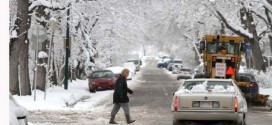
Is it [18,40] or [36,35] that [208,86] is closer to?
[36,35]

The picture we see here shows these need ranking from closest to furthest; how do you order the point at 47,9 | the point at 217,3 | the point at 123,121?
the point at 123,121 < the point at 47,9 < the point at 217,3

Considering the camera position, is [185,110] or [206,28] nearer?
[185,110]

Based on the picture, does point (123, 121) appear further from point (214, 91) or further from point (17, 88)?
point (17, 88)

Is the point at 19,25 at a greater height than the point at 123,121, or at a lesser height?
greater

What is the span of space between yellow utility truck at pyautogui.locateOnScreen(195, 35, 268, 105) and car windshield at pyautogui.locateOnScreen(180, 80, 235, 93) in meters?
11.3

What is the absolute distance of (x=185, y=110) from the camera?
13.6 m

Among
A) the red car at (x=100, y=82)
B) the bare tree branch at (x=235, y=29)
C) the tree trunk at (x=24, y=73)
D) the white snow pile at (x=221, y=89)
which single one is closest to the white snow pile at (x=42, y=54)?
the tree trunk at (x=24, y=73)

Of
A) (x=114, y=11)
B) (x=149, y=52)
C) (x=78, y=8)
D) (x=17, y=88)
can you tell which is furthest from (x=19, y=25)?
(x=149, y=52)

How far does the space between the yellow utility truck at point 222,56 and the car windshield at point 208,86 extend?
11.3m

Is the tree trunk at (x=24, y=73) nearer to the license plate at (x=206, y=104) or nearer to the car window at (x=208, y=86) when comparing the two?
the car window at (x=208, y=86)

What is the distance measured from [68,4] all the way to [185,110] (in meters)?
16.0

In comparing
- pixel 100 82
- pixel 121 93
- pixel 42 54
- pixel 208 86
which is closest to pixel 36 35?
pixel 42 54

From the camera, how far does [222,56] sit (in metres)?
26.4

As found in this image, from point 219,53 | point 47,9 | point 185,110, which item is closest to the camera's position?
point 185,110
